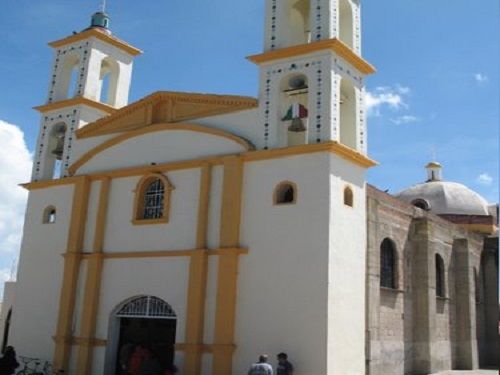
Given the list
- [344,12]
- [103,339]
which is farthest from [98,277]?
[344,12]

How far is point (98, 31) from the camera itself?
2027 centimetres

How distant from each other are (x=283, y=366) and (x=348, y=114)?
22.9 ft

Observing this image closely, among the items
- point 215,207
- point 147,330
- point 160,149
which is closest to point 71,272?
point 147,330

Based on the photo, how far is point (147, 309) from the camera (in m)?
16.5

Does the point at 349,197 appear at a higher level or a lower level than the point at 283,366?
higher

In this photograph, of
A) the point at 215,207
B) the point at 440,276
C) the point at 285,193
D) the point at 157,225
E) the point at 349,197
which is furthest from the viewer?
the point at 440,276

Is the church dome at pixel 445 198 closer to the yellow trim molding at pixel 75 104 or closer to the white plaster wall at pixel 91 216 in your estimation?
the yellow trim molding at pixel 75 104

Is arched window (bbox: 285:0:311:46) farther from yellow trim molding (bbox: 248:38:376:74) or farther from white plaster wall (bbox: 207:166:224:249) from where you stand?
white plaster wall (bbox: 207:166:224:249)

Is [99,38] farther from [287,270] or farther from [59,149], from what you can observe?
[287,270]

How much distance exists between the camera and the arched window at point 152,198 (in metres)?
16.9

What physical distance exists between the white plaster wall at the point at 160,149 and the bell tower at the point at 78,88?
156cm

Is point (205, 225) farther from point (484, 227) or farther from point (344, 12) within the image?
point (484, 227)

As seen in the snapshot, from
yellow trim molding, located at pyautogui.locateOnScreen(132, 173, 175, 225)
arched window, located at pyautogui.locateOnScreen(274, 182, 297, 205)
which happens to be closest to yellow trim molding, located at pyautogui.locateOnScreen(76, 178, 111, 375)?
yellow trim molding, located at pyautogui.locateOnScreen(132, 173, 175, 225)

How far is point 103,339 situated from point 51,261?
132 inches
